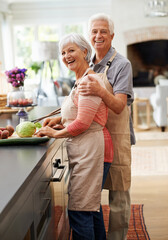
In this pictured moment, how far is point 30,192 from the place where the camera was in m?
1.37

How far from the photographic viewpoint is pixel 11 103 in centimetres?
285

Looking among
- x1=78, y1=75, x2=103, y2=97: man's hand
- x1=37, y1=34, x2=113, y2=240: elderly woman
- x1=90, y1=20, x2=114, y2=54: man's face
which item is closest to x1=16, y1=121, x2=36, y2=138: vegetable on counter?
x1=37, y1=34, x2=113, y2=240: elderly woman

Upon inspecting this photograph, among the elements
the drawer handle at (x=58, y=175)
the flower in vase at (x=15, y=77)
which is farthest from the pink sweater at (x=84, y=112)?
the flower in vase at (x=15, y=77)

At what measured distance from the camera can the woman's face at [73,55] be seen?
6.19 ft

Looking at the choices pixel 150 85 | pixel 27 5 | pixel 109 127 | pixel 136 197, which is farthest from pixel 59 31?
pixel 109 127

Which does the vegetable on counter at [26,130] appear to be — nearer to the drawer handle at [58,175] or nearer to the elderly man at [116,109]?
the drawer handle at [58,175]

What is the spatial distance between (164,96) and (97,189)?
493 cm

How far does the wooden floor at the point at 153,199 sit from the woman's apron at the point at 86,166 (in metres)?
1.14

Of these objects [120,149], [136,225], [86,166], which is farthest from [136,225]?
[86,166]

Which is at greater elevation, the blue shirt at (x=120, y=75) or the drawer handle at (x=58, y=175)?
the blue shirt at (x=120, y=75)

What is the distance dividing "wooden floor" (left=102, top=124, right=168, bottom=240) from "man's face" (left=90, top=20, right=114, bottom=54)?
4.94 feet

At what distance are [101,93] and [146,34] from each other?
26.0ft

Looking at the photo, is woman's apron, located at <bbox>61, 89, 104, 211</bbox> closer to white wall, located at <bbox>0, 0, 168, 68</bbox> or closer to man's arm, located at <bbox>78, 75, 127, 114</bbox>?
man's arm, located at <bbox>78, 75, 127, 114</bbox>

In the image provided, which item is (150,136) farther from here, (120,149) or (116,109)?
(116,109)
